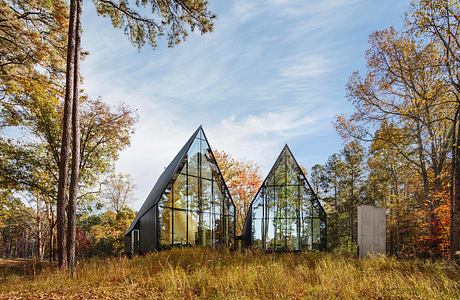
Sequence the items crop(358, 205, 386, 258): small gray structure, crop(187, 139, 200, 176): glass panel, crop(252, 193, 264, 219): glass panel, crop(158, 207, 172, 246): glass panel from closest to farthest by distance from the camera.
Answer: crop(358, 205, 386, 258): small gray structure
crop(158, 207, 172, 246): glass panel
crop(187, 139, 200, 176): glass panel
crop(252, 193, 264, 219): glass panel

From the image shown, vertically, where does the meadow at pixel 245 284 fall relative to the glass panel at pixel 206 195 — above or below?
below

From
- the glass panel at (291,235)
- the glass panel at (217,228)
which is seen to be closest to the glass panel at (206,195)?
the glass panel at (217,228)

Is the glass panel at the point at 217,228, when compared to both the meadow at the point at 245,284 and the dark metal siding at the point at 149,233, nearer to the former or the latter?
the dark metal siding at the point at 149,233

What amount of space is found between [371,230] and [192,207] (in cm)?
702

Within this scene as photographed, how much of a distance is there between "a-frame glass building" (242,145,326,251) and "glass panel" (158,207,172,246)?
5157 millimetres

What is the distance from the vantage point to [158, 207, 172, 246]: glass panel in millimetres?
13375

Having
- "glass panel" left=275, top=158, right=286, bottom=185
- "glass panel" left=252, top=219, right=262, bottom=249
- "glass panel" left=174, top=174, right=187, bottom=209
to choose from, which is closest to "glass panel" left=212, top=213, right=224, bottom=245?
"glass panel" left=174, top=174, right=187, bottom=209

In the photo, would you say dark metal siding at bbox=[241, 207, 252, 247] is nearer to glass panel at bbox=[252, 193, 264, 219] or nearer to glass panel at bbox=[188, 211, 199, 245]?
glass panel at bbox=[252, 193, 264, 219]

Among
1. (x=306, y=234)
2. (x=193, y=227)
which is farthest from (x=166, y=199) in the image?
(x=306, y=234)

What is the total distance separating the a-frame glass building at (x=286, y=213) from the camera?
17203 mm

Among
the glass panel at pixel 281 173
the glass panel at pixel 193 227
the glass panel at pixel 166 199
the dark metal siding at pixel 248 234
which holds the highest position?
the glass panel at pixel 281 173

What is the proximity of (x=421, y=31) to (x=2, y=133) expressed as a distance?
57.3ft

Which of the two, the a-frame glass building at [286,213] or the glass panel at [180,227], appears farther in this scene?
the a-frame glass building at [286,213]

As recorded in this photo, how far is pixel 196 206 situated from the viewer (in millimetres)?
15102
